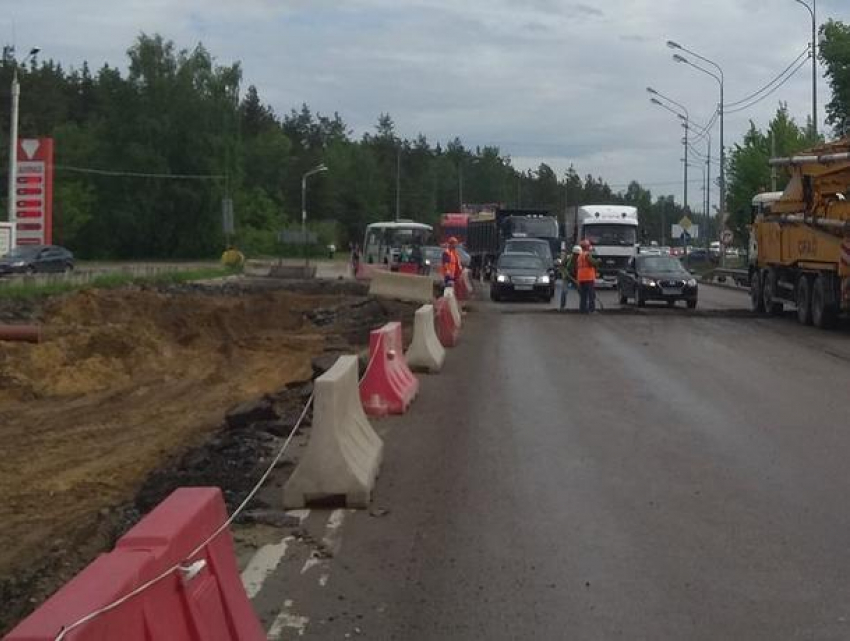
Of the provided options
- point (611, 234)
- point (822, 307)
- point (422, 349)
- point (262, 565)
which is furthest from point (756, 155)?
point (262, 565)

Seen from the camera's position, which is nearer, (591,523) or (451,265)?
(591,523)

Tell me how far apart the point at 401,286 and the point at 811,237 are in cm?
1143

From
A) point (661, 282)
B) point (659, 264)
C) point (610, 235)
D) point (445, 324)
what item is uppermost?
point (610, 235)

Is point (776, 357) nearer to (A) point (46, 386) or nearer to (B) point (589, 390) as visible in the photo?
(B) point (589, 390)

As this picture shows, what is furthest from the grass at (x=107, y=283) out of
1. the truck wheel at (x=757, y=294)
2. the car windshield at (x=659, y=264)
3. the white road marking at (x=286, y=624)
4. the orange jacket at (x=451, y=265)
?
the white road marking at (x=286, y=624)

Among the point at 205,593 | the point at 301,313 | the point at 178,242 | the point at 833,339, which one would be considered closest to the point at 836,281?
the point at 833,339

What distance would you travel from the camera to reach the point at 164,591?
3.95 metres

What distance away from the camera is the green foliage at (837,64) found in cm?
7144

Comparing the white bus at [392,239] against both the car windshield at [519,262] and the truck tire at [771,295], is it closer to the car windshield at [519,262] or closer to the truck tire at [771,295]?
the car windshield at [519,262]

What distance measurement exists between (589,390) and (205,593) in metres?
11.2

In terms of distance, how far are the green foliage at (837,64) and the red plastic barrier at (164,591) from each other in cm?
7090

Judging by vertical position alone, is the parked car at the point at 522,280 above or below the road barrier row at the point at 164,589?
above

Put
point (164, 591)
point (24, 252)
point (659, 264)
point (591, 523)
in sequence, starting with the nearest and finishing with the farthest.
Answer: point (164, 591) → point (591, 523) → point (659, 264) → point (24, 252)

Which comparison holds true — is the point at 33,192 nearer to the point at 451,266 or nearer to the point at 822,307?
the point at 451,266
